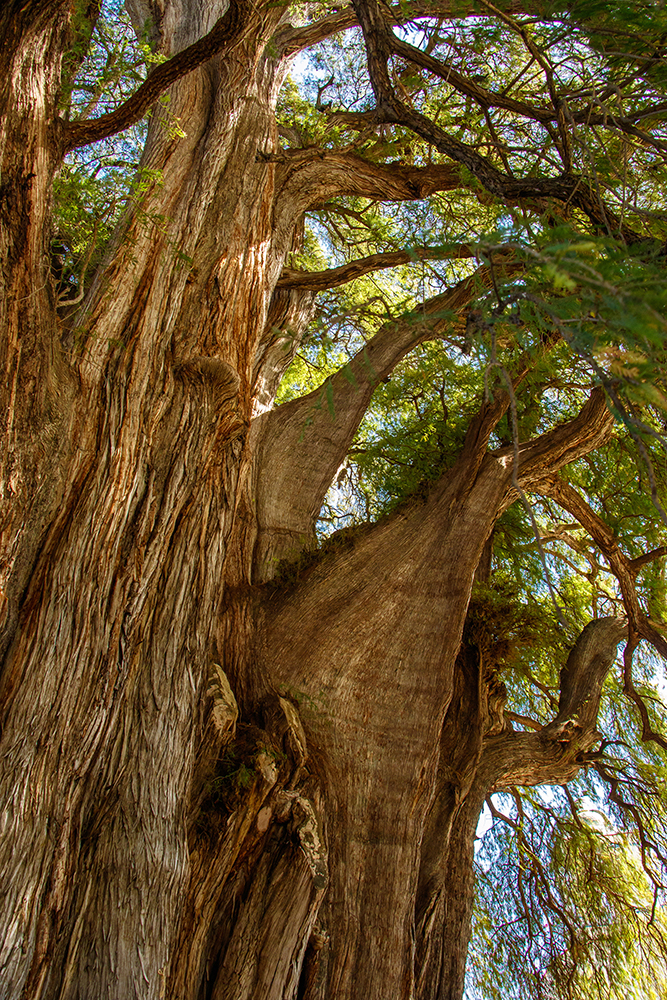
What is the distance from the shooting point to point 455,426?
14.7ft

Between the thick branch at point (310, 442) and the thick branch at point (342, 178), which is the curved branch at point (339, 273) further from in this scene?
the thick branch at point (310, 442)

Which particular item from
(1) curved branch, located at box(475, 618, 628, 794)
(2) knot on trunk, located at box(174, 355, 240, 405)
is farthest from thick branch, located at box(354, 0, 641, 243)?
(1) curved branch, located at box(475, 618, 628, 794)

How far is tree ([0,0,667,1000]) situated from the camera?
222cm

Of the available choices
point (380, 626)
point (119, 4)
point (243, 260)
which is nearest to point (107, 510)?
point (380, 626)

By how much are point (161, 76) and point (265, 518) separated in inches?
76.1

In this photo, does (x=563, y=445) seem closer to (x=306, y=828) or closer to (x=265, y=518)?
(x=265, y=518)

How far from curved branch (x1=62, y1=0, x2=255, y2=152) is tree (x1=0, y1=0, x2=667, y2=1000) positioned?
0.01 metres

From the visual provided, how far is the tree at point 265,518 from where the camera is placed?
222cm

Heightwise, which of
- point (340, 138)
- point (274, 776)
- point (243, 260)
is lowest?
point (274, 776)

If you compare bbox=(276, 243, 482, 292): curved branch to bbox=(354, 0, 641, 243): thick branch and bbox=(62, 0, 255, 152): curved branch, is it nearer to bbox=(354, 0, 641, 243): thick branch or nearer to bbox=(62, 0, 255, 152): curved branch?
bbox=(354, 0, 641, 243): thick branch

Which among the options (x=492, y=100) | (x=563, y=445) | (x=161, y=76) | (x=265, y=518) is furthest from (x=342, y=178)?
(x=265, y=518)

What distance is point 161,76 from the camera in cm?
262

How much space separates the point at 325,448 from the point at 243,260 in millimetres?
1072

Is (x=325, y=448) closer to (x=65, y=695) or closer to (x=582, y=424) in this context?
(x=582, y=424)
